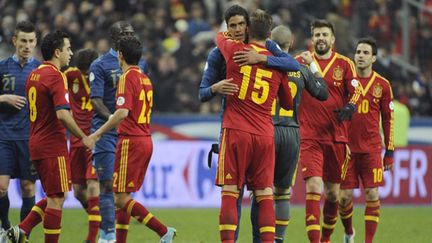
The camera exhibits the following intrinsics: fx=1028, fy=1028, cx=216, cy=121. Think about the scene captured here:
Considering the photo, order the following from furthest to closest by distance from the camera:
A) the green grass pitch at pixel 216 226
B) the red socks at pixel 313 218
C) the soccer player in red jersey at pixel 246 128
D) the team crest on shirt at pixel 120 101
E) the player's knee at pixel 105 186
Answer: the green grass pitch at pixel 216 226 < the player's knee at pixel 105 186 < the red socks at pixel 313 218 < the team crest on shirt at pixel 120 101 < the soccer player in red jersey at pixel 246 128

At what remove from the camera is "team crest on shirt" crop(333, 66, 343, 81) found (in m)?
13.1

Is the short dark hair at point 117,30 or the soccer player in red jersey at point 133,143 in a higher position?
the short dark hair at point 117,30

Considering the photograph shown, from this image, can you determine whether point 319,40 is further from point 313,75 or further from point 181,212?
point 181,212

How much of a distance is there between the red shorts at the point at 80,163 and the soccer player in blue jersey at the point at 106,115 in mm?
466

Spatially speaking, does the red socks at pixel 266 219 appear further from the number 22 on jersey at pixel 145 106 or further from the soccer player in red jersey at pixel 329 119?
the soccer player in red jersey at pixel 329 119

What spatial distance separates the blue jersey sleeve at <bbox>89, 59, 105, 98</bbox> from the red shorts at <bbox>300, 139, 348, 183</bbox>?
2589 mm

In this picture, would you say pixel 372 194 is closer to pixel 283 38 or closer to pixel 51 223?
pixel 283 38

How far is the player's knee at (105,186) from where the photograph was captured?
1266 cm

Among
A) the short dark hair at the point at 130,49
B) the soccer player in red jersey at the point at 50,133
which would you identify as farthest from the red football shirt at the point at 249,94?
the soccer player in red jersey at the point at 50,133

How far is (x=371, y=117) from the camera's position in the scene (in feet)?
45.4

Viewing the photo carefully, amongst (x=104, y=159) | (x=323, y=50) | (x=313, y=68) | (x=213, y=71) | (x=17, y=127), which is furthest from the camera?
(x=323, y=50)

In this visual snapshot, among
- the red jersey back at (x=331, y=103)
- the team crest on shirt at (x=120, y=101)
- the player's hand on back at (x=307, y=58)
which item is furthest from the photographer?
the red jersey back at (x=331, y=103)

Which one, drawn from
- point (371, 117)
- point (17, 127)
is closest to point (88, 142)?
point (17, 127)

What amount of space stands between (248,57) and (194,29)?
14.5 metres
